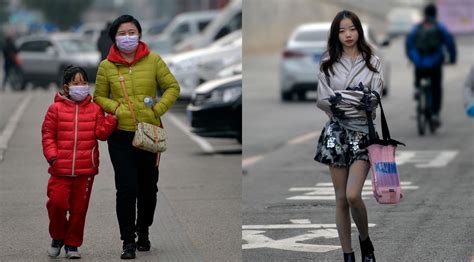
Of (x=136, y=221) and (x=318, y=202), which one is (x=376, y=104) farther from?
(x=318, y=202)

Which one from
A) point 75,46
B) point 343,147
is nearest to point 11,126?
point 343,147

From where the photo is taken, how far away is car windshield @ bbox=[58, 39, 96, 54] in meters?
41.8

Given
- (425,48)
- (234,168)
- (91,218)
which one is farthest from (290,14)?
(91,218)

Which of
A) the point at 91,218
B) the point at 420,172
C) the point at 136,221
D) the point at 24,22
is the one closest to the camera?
the point at 136,221

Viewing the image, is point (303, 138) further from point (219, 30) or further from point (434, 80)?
point (219, 30)

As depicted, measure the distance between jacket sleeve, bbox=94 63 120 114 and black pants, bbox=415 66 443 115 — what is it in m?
10.9

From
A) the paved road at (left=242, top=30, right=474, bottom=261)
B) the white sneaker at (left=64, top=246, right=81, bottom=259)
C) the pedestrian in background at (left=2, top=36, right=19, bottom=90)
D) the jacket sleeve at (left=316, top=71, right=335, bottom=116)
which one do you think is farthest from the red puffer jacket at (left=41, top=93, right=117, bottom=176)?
the pedestrian in background at (left=2, top=36, right=19, bottom=90)

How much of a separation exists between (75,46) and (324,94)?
34753 millimetres

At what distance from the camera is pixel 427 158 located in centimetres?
1605

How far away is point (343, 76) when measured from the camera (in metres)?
7.91

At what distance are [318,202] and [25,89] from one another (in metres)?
33.1

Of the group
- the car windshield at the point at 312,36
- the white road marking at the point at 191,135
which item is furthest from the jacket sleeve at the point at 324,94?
the car windshield at the point at 312,36

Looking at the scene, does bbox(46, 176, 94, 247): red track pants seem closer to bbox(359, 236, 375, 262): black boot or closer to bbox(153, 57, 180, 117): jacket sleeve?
bbox(153, 57, 180, 117): jacket sleeve

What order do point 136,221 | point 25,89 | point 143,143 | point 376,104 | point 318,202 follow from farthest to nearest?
point 25,89, point 318,202, point 136,221, point 143,143, point 376,104
